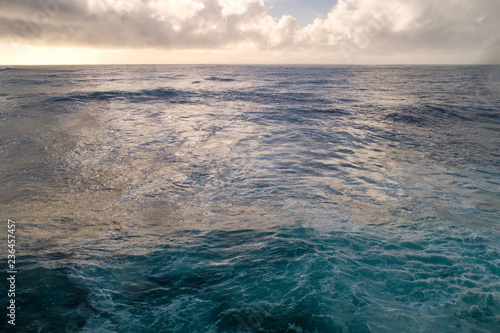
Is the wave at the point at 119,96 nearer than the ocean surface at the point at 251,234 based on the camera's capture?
No

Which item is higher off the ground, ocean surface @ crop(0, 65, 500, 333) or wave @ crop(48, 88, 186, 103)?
wave @ crop(48, 88, 186, 103)

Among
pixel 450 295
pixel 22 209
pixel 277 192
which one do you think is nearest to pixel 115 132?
pixel 22 209

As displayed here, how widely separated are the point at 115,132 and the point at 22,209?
26.4 ft

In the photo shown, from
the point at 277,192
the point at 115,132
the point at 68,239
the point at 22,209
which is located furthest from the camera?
the point at 115,132

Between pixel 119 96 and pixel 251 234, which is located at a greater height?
pixel 119 96

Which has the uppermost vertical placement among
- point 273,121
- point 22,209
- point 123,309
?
point 273,121

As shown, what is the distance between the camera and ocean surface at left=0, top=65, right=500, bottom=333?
362 cm

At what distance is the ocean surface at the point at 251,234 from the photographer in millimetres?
3621

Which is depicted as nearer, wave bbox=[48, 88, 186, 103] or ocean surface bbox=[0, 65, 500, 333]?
ocean surface bbox=[0, 65, 500, 333]

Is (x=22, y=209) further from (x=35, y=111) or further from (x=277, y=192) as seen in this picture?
(x=35, y=111)

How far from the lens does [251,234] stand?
5.33 m

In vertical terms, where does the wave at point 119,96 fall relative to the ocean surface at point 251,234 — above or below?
above

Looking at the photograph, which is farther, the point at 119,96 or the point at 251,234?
the point at 119,96

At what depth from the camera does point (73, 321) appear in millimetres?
3428
